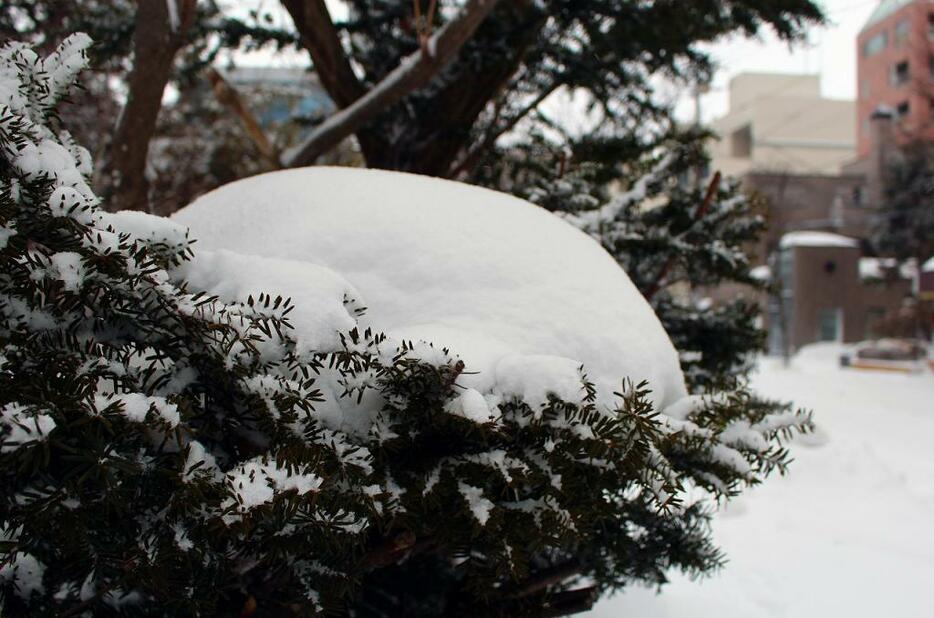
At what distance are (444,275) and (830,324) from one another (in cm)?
2931

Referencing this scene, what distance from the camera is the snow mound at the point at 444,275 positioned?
1327 mm

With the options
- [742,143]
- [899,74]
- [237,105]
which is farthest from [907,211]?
[237,105]

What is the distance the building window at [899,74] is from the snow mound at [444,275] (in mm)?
38830

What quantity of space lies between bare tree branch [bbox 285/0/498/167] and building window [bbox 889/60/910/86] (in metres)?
37.3

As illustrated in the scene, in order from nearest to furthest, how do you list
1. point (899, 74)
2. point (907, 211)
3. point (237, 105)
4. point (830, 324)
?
point (237, 105) < point (907, 211) < point (830, 324) < point (899, 74)

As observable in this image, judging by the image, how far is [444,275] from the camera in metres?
1.56

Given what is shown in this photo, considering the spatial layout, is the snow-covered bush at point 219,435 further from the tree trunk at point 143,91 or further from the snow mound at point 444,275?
the tree trunk at point 143,91

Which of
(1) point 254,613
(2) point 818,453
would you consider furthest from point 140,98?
(2) point 818,453

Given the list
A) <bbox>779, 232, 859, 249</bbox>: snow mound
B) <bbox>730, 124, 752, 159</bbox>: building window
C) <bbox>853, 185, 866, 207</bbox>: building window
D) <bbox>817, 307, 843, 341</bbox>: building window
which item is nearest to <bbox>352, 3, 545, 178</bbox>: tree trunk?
<bbox>779, 232, 859, 249</bbox>: snow mound

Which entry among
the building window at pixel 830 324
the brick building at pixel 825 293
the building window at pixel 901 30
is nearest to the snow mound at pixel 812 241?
the brick building at pixel 825 293

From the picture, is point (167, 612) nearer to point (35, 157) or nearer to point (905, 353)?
point (35, 157)

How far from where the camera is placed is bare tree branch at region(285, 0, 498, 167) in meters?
3.34

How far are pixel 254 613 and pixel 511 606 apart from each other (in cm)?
68

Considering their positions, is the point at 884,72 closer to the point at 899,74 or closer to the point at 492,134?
the point at 899,74
